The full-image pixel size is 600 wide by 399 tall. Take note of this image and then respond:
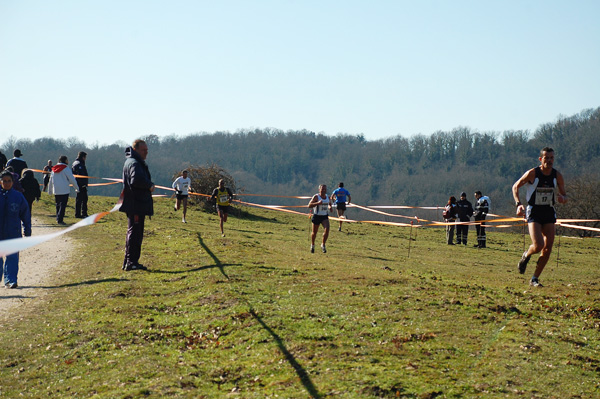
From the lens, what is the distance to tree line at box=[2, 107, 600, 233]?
128750mm

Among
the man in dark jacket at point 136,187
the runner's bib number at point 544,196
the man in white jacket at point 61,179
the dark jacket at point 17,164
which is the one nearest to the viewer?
the runner's bib number at point 544,196

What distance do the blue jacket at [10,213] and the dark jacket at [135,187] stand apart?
5.72ft

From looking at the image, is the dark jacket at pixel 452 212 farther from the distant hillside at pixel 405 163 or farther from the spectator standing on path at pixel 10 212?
the distant hillside at pixel 405 163

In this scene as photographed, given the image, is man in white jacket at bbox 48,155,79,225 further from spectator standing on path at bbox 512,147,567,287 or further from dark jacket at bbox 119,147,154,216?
spectator standing on path at bbox 512,147,567,287

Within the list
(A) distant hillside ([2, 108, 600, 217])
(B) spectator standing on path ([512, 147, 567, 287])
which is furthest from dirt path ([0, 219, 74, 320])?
(A) distant hillside ([2, 108, 600, 217])

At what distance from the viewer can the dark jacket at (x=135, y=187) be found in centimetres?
1130

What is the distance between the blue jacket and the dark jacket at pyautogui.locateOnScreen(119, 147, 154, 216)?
5.72 ft

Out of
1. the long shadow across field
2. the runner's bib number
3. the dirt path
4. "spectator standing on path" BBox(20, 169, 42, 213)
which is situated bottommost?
the dirt path

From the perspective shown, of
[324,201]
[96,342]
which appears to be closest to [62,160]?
[324,201]

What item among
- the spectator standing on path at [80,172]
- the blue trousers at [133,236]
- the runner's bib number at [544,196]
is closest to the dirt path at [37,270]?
the blue trousers at [133,236]

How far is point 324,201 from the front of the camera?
53.9ft

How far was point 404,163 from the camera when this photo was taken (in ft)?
568

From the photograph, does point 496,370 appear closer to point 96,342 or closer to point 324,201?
point 96,342

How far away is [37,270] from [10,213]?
9.95ft
